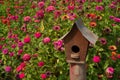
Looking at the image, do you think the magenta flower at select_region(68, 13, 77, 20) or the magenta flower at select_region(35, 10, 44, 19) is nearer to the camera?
the magenta flower at select_region(68, 13, 77, 20)

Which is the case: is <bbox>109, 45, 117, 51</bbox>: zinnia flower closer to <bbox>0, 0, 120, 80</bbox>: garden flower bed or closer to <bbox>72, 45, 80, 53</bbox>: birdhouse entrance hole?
<bbox>0, 0, 120, 80</bbox>: garden flower bed

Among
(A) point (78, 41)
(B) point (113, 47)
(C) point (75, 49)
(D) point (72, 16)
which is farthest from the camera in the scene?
(D) point (72, 16)

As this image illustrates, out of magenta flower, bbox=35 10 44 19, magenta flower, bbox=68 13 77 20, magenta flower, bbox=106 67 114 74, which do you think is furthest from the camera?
magenta flower, bbox=35 10 44 19

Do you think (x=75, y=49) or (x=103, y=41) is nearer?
(x=75, y=49)

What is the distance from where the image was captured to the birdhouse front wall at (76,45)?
10.3ft

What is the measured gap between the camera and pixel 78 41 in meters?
3.16

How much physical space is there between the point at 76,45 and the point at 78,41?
0.05 m

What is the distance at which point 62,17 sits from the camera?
415 centimetres

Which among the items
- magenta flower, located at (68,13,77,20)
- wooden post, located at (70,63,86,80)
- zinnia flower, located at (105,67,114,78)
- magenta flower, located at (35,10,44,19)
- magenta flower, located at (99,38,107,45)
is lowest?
zinnia flower, located at (105,67,114,78)

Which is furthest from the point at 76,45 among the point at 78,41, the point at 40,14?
the point at 40,14

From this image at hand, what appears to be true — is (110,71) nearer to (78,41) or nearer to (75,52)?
(75,52)

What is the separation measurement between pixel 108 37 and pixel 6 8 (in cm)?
274

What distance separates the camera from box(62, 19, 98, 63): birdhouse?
310 cm

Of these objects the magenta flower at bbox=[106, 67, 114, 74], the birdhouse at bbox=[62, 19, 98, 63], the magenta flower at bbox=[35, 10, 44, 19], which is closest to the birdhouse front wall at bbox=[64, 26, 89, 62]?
the birdhouse at bbox=[62, 19, 98, 63]
